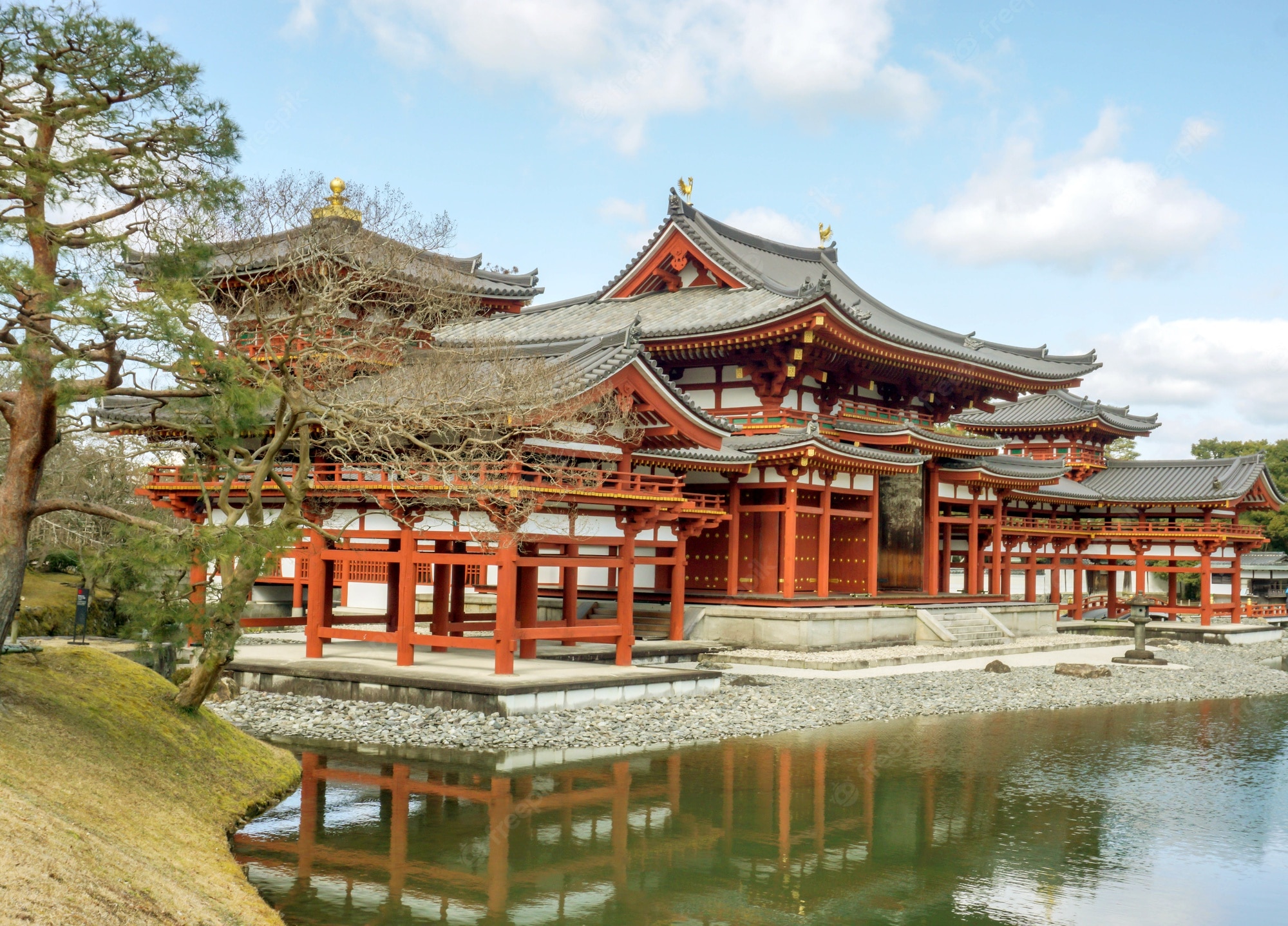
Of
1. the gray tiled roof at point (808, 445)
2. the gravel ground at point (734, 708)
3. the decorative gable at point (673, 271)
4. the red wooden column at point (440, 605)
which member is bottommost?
the gravel ground at point (734, 708)

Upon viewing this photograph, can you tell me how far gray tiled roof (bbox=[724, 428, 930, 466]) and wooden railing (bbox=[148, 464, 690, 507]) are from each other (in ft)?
18.4

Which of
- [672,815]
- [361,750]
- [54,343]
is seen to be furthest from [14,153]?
[672,815]

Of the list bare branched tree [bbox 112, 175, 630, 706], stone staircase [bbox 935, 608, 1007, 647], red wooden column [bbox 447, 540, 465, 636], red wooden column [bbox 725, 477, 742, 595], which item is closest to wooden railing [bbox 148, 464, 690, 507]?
bare branched tree [bbox 112, 175, 630, 706]

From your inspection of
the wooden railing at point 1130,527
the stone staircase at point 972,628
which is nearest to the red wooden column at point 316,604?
the stone staircase at point 972,628

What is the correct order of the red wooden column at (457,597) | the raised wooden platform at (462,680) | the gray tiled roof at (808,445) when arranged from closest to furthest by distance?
the raised wooden platform at (462,680) < the red wooden column at (457,597) < the gray tiled roof at (808,445)

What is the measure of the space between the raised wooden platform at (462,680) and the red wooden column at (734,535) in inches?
306

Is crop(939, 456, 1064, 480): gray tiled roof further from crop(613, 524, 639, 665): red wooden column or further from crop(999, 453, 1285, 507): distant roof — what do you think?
crop(613, 524, 639, 665): red wooden column

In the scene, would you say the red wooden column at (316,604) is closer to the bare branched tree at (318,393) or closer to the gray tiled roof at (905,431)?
the bare branched tree at (318,393)

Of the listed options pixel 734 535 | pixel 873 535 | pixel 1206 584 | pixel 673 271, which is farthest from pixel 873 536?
pixel 1206 584

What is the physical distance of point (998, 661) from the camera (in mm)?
27062

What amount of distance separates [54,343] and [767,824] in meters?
9.00

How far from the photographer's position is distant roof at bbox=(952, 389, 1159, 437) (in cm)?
4816

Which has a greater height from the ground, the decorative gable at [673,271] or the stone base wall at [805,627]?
the decorative gable at [673,271]

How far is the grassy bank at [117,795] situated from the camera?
7410 millimetres
